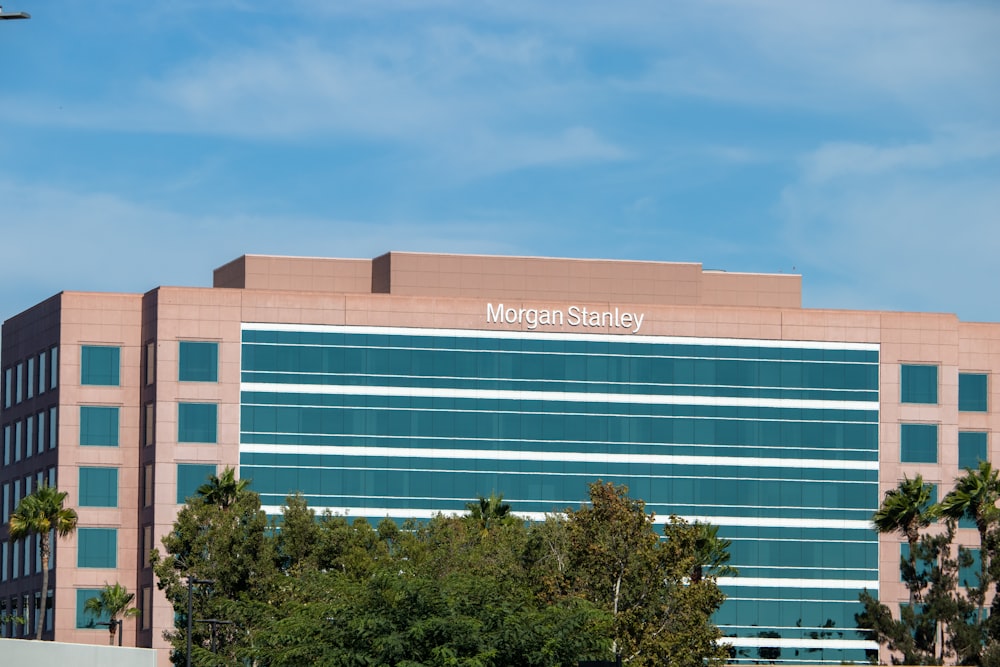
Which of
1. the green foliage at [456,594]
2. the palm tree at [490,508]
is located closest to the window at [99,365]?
the palm tree at [490,508]

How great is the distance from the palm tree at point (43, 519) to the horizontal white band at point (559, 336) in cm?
1624

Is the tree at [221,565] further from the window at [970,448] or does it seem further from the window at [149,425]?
the window at [970,448]

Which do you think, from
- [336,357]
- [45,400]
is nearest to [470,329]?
[336,357]

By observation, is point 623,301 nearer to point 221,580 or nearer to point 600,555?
point 221,580

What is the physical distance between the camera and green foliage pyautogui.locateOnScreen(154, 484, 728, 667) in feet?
254

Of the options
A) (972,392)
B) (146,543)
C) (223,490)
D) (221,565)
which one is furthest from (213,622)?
(972,392)

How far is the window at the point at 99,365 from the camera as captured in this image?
5453 inches

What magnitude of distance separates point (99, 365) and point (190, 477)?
10.4 meters

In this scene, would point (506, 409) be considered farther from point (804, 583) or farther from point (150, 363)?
point (150, 363)

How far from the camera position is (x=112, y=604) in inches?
5236

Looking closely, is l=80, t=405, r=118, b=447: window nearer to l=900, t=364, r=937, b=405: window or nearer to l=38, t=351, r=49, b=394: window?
l=38, t=351, r=49, b=394: window

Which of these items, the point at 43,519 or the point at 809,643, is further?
the point at 809,643

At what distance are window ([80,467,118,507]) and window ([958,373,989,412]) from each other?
58078 millimetres

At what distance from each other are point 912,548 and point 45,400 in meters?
58.1
